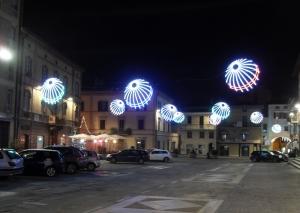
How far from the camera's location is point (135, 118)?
80.9 m

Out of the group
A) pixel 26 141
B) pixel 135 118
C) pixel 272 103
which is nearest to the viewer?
pixel 26 141

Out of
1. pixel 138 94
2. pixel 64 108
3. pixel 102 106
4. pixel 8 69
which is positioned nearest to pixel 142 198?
pixel 138 94

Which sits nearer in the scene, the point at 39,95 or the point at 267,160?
the point at 39,95

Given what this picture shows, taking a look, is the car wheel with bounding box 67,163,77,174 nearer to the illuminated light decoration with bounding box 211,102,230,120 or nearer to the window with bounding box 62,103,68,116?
the illuminated light decoration with bounding box 211,102,230,120

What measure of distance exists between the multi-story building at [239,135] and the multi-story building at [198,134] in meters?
2.46

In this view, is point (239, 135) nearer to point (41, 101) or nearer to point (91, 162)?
point (41, 101)

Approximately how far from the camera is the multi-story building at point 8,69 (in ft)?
130

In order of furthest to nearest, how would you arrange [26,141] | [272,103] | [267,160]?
[272,103], [267,160], [26,141]

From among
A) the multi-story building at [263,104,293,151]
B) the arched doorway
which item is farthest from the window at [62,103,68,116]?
the arched doorway

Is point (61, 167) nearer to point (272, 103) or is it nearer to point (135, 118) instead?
point (135, 118)

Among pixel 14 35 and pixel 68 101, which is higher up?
pixel 14 35

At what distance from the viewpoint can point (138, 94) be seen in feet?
120

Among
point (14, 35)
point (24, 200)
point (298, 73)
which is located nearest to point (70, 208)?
point (24, 200)

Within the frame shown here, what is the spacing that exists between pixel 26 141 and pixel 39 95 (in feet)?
17.1
